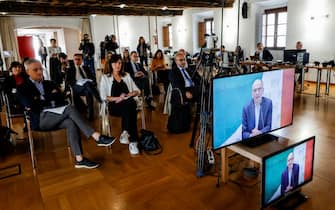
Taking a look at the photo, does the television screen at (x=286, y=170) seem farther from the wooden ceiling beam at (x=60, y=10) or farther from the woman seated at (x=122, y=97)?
the wooden ceiling beam at (x=60, y=10)

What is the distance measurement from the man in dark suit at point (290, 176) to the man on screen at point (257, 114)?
322 millimetres

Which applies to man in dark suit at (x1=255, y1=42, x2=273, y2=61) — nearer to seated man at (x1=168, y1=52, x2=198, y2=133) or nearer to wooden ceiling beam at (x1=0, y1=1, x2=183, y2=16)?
wooden ceiling beam at (x1=0, y1=1, x2=183, y2=16)

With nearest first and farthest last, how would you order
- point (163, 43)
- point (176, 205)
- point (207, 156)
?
point (176, 205), point (207, 156), point (163, 43)

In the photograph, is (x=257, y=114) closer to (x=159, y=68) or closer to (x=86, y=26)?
(x=159, y=68)

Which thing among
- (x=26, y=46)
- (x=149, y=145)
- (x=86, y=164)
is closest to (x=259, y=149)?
(x=149, y=145)

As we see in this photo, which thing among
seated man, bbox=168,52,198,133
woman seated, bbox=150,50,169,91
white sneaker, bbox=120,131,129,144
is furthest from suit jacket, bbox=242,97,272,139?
woman seated, bbox=150,50,169,91

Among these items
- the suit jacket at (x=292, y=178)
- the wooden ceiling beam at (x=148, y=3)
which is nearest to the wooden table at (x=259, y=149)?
the suit jacket at (x=292, y=178)

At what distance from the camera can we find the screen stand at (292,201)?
190 centimetres

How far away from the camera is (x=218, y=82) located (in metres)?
1.75

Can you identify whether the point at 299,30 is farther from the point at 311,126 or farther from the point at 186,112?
the point at 186,112

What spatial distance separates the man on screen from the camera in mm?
1938

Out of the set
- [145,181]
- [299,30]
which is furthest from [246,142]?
[299,30]

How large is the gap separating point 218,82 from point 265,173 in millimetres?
660

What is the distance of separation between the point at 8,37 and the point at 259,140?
11.2 m
